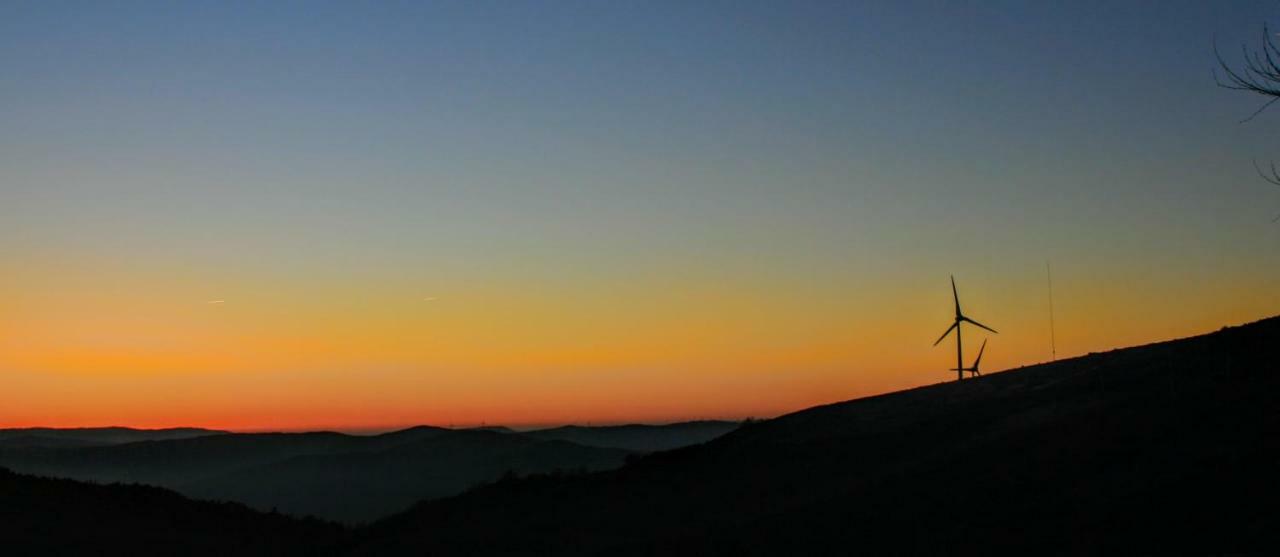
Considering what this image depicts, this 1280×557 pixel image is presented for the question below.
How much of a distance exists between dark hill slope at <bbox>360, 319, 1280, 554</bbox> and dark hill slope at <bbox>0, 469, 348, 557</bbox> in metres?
5.49

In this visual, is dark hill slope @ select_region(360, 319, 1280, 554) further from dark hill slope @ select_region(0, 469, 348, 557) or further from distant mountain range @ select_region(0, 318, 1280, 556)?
dark hill slope @ select_region(0, 469, 348, 557)

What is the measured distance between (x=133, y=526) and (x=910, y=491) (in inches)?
1160

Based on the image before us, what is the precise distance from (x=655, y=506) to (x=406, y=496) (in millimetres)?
129027

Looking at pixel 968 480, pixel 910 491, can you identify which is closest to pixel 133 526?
pixel 910 491

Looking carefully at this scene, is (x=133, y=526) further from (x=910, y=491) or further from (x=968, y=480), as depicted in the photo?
(x=968, y=480)

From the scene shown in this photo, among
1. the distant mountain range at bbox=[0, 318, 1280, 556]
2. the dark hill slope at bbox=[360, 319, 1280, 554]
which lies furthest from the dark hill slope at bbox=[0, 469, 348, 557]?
the dark hill slope at bbox=[360, 319, 1280, 554]

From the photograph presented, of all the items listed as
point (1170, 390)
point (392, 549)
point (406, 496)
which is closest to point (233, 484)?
point (406, 496)

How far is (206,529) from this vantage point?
46.7 metres

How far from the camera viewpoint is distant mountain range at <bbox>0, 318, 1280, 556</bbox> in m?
24.5

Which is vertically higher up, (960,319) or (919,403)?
(960,319)

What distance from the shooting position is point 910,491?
30.3m

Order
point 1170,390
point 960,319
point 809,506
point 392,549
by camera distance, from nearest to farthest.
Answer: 1. point 809,506
2. point 1170,390
3. point 392,549
4. point 960,319

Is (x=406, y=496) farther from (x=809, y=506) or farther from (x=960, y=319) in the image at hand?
(x=809, y=506)

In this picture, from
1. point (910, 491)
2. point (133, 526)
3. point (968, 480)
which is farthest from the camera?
point (133, 526)
